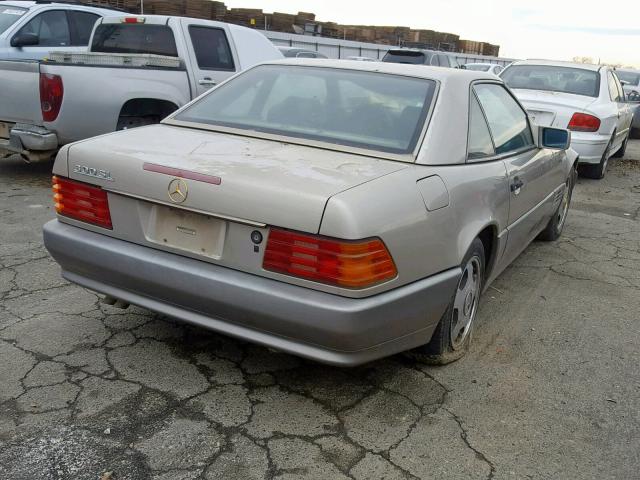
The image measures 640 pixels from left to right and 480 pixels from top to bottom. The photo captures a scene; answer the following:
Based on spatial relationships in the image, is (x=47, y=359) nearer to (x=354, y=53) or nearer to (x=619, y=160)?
(x=619, y=160)

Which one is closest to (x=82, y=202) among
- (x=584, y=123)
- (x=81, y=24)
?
(x=584, y=123)

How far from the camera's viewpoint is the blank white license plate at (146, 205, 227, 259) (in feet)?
8.82

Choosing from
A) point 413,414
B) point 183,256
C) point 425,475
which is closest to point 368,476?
Answer: point 425,475

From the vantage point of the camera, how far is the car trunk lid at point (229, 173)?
2.56 meters

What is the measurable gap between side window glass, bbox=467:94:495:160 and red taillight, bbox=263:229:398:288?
106 cm

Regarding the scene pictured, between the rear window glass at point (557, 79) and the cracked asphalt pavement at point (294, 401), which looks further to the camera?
the rear window glass at point (557, 79)

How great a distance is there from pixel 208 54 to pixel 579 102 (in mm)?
4903

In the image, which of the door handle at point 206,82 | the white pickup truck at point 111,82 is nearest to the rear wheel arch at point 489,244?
the white pickup truck at point 111,82

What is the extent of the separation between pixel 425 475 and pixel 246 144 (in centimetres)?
177

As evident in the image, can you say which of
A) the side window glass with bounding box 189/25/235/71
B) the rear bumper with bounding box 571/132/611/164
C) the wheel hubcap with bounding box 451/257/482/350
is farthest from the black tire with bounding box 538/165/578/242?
the side window glass with bounding box 189/25/235/71

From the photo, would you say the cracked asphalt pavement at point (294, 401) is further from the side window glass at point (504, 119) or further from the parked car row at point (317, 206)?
the side window glass at point (504, 119)

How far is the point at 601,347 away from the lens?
12.4 feet

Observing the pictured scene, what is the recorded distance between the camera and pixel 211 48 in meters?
7.80

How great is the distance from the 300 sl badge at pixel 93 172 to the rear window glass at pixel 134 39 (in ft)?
16.0
